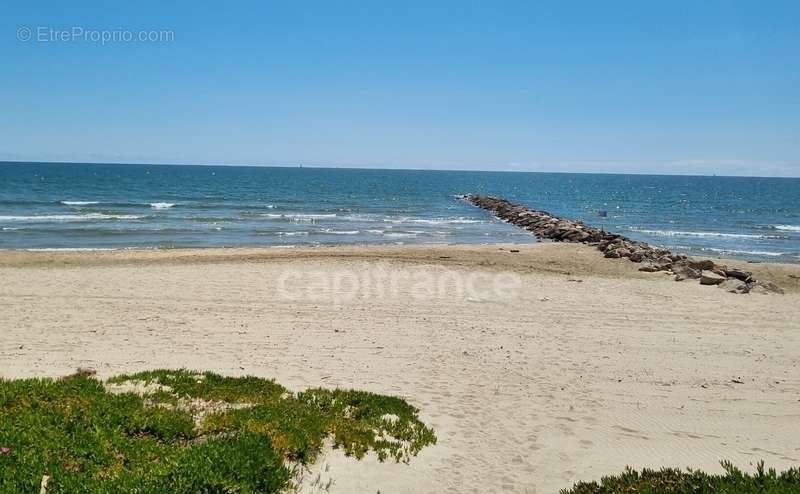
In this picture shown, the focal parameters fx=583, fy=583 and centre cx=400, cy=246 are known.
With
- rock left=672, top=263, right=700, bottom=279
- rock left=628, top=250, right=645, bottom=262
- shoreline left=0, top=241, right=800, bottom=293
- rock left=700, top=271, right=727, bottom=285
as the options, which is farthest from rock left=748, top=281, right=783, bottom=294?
rock left=628, top=250, right=645, bottom=262

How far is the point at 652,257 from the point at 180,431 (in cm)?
2680

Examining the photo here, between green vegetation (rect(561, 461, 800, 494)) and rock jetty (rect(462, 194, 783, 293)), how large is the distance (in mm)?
16356

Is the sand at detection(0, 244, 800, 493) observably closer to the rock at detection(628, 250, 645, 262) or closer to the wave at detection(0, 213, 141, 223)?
the rock at detection(628, 250, 645, 262)

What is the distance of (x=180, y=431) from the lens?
24.0 ft

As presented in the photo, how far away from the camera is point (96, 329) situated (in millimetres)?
13969

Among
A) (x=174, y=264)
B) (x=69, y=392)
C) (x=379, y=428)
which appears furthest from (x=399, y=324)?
(x=174, y=264)

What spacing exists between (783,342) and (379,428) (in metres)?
11.8

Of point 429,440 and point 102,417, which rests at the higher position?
point 102,417

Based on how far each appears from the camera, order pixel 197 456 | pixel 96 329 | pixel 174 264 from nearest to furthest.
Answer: pixel 197 456
pixel 96 329
pixel 174 264

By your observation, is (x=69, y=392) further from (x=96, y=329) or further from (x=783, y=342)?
(x=783, y=342)

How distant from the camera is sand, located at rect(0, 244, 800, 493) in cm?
827

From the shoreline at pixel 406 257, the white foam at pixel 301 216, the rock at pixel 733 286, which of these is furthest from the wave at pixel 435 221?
the rock at pixel 733 286

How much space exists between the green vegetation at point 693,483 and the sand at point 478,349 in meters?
0.69

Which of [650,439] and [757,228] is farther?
[757,228]
